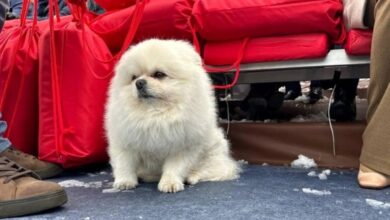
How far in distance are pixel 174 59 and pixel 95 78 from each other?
0.44 meters

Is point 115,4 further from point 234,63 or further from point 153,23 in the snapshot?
point 234,63

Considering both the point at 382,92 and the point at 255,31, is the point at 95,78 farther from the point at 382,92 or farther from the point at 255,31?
the point at 382,92

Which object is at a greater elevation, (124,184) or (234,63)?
(234,63)

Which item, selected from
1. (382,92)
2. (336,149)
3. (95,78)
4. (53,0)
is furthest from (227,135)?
(53,0)

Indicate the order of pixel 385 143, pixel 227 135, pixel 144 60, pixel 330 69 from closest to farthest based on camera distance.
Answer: pixel 385 143 < pixel 144 60 < pixel 330 69 < pixel 227 135

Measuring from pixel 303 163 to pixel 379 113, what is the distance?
473 mm

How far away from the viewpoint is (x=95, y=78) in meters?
1.71

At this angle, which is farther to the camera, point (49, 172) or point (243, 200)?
point (49, 172)

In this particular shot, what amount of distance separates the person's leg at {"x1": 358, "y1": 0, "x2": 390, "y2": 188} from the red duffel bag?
0.88 m

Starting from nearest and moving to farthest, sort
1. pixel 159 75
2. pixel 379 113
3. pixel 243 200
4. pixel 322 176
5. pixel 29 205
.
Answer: pixel 29 205, pixel 243 200, pixel 379 113, pixel 159 75, pixel 322 176

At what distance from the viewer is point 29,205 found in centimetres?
108

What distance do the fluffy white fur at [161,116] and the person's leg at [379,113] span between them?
517 millimetres

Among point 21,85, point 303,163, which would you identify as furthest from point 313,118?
point 21,85

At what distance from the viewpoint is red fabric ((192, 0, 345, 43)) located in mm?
1527
